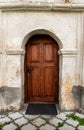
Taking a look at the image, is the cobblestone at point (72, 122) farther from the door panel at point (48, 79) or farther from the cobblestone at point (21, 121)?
the door panel at point (48, 79)

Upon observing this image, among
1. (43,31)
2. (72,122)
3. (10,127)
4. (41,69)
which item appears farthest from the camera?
(41,69)

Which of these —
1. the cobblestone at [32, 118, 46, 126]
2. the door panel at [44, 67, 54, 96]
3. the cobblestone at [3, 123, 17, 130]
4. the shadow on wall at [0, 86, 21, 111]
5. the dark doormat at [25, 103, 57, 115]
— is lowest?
the cobblestone at [3, 123, 17, 130]

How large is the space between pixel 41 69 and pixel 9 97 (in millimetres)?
1320

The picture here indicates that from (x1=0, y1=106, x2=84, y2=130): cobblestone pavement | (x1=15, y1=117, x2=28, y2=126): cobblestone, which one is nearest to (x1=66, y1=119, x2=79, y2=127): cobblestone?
(x1=0, y1=106, x2=84, y2=130): cobblestone pavement

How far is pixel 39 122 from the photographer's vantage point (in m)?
3.61

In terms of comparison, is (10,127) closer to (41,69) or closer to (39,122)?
(39,122)

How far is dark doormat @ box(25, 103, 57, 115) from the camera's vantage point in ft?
13.7

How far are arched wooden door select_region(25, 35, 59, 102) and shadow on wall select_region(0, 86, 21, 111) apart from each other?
699mm

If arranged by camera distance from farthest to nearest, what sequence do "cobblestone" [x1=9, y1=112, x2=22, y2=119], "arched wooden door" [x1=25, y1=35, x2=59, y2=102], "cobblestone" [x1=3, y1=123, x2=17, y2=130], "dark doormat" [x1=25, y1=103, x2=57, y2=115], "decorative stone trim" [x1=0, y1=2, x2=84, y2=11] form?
"arched wooden door" [x1=25, y1=35, x2=59, y2=102]
"dark doormat" [x1=25, y1=103, x2=57, y2=115]
"decorative stone trim" [x1=0, y1=2, x2=84, y2=11]
"cobblestone" [x1=9, y1=112, x2=22, y2=119]
"cobblestone" [x1=3, y1=123, x2=17, y2=130]

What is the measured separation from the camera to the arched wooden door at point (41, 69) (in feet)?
16.0

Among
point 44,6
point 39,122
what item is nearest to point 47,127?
point 39,122

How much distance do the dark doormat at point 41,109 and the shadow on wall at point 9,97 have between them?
0.44 metres

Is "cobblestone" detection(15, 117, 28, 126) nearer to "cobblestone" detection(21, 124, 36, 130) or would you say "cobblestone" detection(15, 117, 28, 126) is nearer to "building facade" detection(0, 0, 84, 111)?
"cobblestone" detection(21, 124, 36, 130)

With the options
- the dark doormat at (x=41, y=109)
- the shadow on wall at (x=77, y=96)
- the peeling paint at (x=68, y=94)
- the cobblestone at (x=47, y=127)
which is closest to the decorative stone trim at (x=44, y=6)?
the peeling paint at (x=68, y=94)
